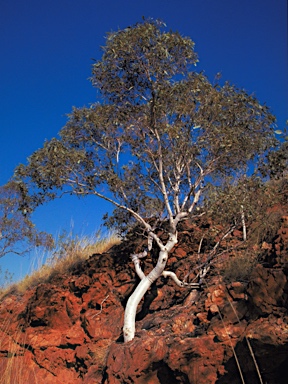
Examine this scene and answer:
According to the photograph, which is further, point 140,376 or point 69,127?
point 69,127

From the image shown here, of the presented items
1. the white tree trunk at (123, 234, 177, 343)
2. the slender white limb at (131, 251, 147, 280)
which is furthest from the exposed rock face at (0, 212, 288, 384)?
the slender white limb at (131, 251, 147, 280)

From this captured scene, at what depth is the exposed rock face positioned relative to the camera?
283 inches

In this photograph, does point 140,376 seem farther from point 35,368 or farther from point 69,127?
point 69,127

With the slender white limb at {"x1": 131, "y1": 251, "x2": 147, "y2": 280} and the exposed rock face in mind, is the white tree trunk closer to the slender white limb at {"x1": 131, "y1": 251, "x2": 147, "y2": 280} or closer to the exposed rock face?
the exposed rock face

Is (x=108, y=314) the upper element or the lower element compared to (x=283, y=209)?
lower

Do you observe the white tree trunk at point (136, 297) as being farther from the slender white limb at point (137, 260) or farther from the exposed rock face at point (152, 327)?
the slender white limb at point (137, 260)

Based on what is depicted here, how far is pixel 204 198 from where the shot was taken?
12320 mm

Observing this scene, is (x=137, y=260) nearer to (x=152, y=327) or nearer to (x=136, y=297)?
(x=136, y=297)

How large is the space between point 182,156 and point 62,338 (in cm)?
649

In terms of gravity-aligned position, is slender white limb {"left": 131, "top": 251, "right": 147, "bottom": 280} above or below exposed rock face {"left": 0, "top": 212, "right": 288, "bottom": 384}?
above

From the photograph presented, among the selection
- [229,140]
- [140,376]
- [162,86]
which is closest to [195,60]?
[162,86]

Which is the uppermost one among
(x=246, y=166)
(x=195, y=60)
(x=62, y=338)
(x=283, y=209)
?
(x=195, y=60)

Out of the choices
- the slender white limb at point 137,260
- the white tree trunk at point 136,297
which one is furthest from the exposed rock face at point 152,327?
the slender white limb at point 137,260

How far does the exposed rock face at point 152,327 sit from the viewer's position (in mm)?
7191
